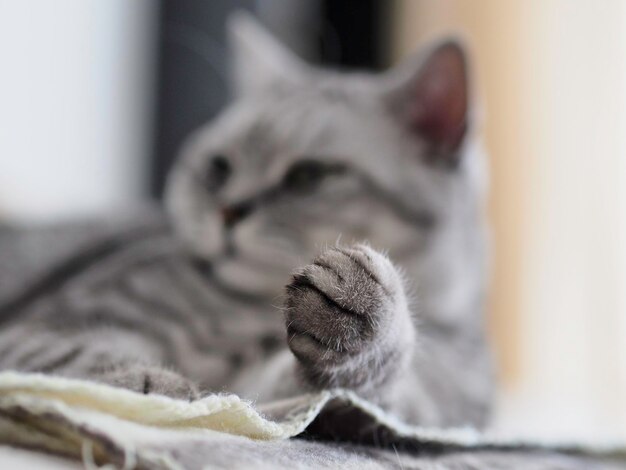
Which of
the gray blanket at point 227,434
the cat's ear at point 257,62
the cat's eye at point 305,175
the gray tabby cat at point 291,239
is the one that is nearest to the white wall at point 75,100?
the cat's ear at point 257,62

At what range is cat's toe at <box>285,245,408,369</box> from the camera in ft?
1.86

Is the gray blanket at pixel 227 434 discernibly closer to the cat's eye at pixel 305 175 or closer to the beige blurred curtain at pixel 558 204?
the cat's eye at pixel 305 175

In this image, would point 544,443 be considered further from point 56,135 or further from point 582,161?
point 56,135

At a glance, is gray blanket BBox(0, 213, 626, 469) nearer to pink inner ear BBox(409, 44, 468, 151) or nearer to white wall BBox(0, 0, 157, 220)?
pink inner ear BBox(409, 44, 468, 151)

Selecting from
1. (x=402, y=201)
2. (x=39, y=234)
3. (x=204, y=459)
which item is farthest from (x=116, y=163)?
(x=204, y=459)

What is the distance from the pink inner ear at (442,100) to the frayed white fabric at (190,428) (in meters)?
0.66

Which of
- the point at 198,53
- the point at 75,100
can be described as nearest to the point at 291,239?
the point at 75,100

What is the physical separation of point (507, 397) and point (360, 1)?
201 centimetres

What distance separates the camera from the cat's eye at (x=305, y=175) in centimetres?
111

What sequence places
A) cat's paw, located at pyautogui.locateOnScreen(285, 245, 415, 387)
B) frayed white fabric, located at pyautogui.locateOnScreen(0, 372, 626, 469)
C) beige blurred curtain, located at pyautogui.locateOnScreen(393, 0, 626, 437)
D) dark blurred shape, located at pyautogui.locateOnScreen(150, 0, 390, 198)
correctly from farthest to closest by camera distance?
1. dark blurred shape, located at pyautogui.locateOnScreen(150, 0, 390, 198)
2. beige blurred curtain, located at pyautogui.locateOnScreen(393, 0, 626, 437)
3. cat's paw, located at pyautogui.locateOnScreen(285, 245, 415, 387)
4. frayed white fabric, located at pyautogui.locateOnScreen(0, 372, 626, 469)

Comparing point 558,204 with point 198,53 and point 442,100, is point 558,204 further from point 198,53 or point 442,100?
point 198,53

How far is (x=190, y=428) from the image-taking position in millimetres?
507

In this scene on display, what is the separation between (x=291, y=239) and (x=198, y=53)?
174cm

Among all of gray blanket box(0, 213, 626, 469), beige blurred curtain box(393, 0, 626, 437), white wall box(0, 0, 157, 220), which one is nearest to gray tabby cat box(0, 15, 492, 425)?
gray blanket box(0, 213, 626, 469)
